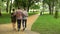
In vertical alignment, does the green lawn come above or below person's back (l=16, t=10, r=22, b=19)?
below

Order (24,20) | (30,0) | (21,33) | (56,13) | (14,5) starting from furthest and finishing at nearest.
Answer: (30,0) < (14,5) < (24,20) < (21,33) < (56,13)

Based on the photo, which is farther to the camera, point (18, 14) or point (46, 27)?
point (46, 27)

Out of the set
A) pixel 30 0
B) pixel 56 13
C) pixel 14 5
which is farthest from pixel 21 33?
pixel 30 0

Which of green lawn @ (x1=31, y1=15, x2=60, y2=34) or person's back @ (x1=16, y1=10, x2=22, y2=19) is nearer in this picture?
person's back @ (x1=16, y1=10, x2=22, y2=19)

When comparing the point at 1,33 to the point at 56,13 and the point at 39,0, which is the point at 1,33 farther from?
the point at 39,0

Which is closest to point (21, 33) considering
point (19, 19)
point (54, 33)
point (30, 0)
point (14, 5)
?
point (19, 19)

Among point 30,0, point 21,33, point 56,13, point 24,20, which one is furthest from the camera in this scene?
point 30,0

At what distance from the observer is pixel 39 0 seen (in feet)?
170

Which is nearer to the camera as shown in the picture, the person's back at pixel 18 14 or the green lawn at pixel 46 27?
the person's back at pixel 18 14

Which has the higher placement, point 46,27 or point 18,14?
point 18,14

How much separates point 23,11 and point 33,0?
1556 inches

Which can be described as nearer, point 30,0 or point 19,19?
point 19,19

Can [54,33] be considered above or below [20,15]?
below

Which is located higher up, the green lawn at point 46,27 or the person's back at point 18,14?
the person's back at point 18,14
